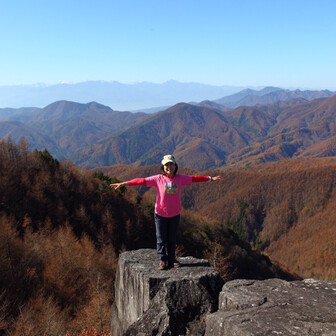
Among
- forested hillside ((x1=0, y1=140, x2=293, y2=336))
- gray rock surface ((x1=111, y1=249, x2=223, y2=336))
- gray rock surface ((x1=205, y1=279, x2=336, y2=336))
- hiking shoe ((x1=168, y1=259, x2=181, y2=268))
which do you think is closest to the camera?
gray rock surface ((x1=205, y1=279, x2=336, y2=336))

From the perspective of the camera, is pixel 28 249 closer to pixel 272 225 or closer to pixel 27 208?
pixel 27 208

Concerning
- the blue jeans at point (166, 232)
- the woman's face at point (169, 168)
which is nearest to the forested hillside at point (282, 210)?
the blue jeans at point (166, 232)

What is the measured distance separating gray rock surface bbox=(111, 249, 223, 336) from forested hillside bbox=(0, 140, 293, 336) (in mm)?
9786

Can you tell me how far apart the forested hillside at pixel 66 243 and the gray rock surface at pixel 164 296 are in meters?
9.79

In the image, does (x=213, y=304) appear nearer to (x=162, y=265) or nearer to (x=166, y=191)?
(x=162, y=265)

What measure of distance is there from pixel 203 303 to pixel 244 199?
18714cm

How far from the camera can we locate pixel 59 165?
55.9 meters

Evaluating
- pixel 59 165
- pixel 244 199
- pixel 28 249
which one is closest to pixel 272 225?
pixel 244 199

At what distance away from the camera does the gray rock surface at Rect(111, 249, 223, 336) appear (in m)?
7.06

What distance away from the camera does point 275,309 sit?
6.16m

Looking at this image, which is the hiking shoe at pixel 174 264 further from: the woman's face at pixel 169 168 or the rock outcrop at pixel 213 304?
the woman's face at pixel 169 168

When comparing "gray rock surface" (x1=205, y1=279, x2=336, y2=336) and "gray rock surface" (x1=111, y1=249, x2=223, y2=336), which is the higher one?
"gray rock surface" (x1=205, y1=279, x2=336, y2=336)

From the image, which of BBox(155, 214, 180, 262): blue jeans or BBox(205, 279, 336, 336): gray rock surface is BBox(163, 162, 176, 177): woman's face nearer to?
BBox(155, 214, 180, 262): blue jeans

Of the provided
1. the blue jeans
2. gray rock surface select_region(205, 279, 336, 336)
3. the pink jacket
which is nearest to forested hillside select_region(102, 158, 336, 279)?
the blue jeans
